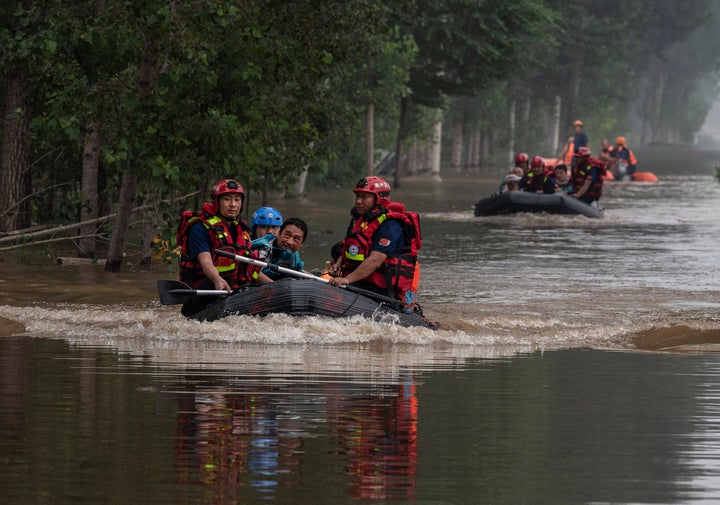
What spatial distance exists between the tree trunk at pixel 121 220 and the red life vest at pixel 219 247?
5.58m

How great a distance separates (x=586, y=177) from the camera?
38.2 metres

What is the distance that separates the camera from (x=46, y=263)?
2292 centimetres

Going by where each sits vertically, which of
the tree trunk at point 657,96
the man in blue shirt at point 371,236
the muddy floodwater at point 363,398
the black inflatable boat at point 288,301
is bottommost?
the muddy floodwater at point 363,398

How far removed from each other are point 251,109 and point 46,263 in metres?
4.00

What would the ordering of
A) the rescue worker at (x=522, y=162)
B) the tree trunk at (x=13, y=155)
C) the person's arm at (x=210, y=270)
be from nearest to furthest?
the person's arm at (x=210, y=270), the tree trunk at (x=13, y=155), the rescue worker at (x=522, y=162)

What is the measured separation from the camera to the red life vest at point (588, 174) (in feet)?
125

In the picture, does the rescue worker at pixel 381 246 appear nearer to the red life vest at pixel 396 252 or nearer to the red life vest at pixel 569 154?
the red life vest at pixel 396 252

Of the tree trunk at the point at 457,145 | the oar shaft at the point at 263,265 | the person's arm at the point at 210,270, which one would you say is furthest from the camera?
the tree trunk at the point at 457,145

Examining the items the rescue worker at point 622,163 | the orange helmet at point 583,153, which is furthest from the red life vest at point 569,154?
the orange helmet at point 583,153

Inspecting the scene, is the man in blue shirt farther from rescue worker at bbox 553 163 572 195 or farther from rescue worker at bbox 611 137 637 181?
rescue worker at bbox 611 137 637 181

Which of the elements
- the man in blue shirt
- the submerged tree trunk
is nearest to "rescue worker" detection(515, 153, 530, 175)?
the submerged tree trunk

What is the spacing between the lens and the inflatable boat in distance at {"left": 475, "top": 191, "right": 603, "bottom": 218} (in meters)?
37.0

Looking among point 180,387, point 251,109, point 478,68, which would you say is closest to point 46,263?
point 251,109

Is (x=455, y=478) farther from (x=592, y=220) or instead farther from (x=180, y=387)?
(x=592, y=220)
